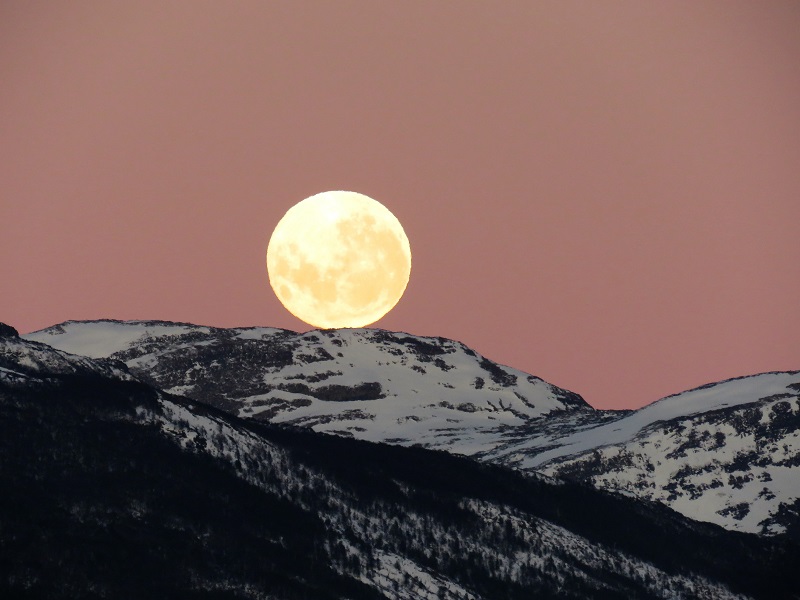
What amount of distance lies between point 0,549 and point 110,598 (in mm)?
13535

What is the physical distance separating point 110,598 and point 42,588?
8023 mm

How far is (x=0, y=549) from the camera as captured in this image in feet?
655

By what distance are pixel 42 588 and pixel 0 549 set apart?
770cm

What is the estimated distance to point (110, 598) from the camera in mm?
199625

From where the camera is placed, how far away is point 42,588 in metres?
196
